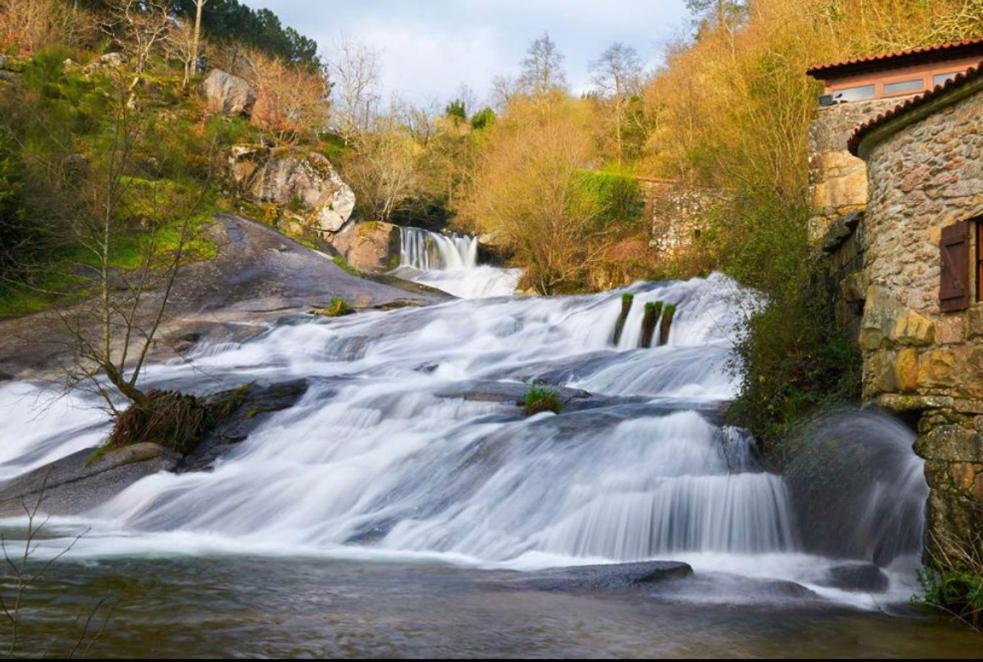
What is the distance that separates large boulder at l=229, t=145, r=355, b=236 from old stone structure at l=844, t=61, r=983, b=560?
2741cm

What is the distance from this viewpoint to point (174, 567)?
782cm

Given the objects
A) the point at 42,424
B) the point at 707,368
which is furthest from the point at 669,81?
the point at 42,424

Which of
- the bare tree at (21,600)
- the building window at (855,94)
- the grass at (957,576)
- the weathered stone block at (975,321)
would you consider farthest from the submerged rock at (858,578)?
the building window at (855,94)

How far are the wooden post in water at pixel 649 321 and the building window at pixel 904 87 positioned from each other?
5.75 meters

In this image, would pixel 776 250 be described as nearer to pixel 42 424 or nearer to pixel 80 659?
pixel 80 659

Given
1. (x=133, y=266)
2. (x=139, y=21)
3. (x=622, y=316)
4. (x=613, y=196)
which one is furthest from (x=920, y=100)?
(x=139, y=21)

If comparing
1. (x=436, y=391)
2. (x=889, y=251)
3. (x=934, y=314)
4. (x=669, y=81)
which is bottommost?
(x=436, y=391)

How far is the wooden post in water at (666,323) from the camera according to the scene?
17.5m

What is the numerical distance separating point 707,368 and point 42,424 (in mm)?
11241

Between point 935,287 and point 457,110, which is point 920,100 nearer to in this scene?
point 935,287

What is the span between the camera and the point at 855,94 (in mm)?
16203

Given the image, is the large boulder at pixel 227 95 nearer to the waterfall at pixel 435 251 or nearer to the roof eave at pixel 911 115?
the waterfall at pixel 435 251

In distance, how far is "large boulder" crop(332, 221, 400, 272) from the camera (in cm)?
3253

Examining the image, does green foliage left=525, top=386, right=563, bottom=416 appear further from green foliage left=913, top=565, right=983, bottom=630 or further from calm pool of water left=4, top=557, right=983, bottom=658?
green foliage left=913, top=565, right=983, bottom=630
